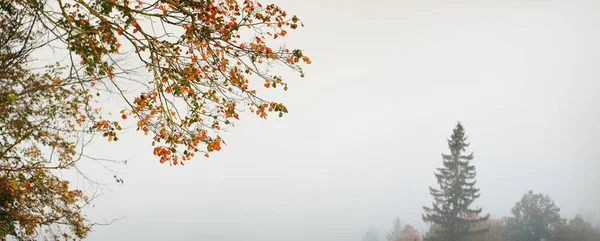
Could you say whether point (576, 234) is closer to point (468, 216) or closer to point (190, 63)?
point (468, 216)

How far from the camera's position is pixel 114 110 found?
307 inches

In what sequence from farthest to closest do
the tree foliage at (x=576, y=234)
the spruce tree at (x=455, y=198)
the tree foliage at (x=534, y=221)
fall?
the tree foliage at (x=534, y=221) → the tree foliage at (x=576, y=234) → the spruce tree at (x=455, y=198)

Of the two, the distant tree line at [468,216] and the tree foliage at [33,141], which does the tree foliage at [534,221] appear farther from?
the tree foliage at [33,141]

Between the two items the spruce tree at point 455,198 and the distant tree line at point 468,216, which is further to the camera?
the distant tree line at point 468,216

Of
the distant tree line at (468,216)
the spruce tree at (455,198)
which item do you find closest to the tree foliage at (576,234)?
the distant tree line at (468,216)

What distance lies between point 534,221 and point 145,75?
5691 cm

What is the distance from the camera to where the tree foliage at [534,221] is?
152 ft

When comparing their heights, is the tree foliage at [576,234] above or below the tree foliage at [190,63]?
below

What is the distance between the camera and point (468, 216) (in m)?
38.4

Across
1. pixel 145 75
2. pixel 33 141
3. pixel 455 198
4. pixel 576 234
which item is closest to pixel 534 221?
pixel 576 234

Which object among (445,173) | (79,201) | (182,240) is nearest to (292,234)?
(182,240)

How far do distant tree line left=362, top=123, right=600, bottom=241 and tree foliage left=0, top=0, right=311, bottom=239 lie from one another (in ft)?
102

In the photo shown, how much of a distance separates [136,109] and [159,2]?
160 cm

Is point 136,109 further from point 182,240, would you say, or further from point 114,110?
point 182,240
